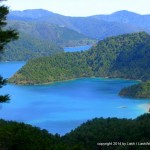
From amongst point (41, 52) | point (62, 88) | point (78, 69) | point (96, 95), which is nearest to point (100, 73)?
point (78, 69)

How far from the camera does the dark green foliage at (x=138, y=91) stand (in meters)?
60.0

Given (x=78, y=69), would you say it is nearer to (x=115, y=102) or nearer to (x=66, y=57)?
(x=66, y=57)

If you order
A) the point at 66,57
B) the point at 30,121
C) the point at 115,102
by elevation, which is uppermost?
the point at 66,57

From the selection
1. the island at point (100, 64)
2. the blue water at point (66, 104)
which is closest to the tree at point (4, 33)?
the blue water at point (66, 104)

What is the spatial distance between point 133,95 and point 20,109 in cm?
1881

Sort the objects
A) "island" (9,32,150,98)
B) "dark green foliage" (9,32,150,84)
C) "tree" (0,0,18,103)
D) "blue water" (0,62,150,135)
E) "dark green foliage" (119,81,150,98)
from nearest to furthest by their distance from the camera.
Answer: "tree" (0,0,18,103), "blue water" (0,62,150,135), "dark green foliage" (119,81,150,98), "island" (9,32,150,98), "dark green foliage" (9,32,150,84)

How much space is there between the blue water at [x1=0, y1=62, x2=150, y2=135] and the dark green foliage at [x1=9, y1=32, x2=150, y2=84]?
3428mm

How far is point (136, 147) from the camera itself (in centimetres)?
1602

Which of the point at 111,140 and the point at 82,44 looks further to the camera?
the point at 82,44

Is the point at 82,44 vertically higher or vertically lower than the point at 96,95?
higher

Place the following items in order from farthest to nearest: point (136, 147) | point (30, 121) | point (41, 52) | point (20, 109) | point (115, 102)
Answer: point (41, 52) → point (115, 102) → point (20, 109) → point (30, 121) → point (136, 147)

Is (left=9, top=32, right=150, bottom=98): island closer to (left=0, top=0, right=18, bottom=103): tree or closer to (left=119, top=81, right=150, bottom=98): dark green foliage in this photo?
(left=119, top=81, right=150, bottom=98): dark green foliage

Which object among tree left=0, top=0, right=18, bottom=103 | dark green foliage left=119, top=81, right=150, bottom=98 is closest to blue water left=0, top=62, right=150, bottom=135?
dark green foliage left=119, top=81, right=150, bottom=98

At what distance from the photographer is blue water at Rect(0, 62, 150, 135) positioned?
45.1m
